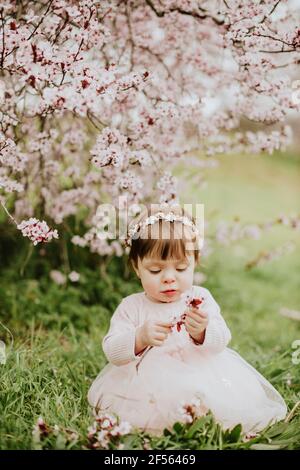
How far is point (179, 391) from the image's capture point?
2.32m

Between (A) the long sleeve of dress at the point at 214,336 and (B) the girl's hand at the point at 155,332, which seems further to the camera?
(A) the long sleeve of dress at the point at 214,336

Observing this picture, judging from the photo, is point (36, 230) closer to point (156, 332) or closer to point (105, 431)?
point (156, 332)

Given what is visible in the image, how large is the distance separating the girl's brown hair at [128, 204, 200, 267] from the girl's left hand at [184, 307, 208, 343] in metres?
0.25

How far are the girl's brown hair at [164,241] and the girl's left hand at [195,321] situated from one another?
0.25 meters

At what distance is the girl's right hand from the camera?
2.27 metres

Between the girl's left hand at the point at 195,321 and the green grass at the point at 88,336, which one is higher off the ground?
the girl's left hand at the point at 195,321

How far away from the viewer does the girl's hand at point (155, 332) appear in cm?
227

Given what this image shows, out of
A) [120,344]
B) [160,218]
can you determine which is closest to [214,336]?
[120,344]

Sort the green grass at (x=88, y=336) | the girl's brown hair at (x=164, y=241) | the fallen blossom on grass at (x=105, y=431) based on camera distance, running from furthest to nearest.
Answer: the girl's brown hair at (x=164, y=241) → the green grass at (x=88, y=336) → the fallen blossom on grass at (x=105, y=431)

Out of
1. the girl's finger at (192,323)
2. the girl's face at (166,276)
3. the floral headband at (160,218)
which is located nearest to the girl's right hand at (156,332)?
the girl's finger at (192,323)

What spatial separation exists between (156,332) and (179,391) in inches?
10.6

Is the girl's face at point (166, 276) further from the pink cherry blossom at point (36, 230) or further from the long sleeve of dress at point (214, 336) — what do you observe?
the pink cherry blossom at point (36, 230)

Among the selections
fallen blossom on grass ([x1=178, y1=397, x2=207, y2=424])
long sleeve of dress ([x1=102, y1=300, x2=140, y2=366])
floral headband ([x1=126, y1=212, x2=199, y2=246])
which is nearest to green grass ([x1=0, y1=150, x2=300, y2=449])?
fallen blossom on grass ([x1=178, y1=397, x2=207, y2=424])

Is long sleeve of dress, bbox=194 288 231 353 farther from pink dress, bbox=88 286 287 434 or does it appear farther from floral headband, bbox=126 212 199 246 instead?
floral headband, bbox=126 212 199 246
